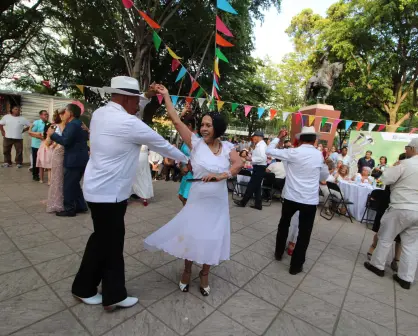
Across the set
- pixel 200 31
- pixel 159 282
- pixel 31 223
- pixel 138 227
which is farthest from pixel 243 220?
pixel 200 31

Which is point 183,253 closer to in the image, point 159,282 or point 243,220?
point 159,282

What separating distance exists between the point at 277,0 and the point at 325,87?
238 inches

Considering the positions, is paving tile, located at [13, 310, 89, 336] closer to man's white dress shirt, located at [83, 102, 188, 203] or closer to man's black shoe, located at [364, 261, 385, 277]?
man's white dress shirt, located at [83, 102, 188, 203]

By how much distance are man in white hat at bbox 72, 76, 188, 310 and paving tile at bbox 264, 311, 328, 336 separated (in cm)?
132

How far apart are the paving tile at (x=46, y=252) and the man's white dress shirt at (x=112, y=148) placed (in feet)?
5.20

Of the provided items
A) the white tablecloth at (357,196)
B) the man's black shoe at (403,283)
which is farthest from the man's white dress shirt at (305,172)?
the white tablecloth at (357,196)

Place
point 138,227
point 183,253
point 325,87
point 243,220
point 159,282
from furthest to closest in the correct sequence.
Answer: point 325,87
point 243,220
point 138,227
point 159,282
point 183,253

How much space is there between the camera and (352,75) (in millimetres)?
17875

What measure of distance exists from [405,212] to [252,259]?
2.03m

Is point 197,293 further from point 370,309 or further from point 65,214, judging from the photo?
point 65,214

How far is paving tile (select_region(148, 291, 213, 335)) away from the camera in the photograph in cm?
208

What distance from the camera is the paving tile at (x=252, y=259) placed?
328 centimetres

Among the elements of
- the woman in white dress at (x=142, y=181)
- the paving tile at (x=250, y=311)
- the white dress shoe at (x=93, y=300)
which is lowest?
the paving tile at (x=250, y=311)

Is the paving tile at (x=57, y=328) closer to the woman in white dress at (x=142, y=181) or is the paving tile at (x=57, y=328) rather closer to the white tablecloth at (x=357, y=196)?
the woman in white dress at (x=142, y=181)
